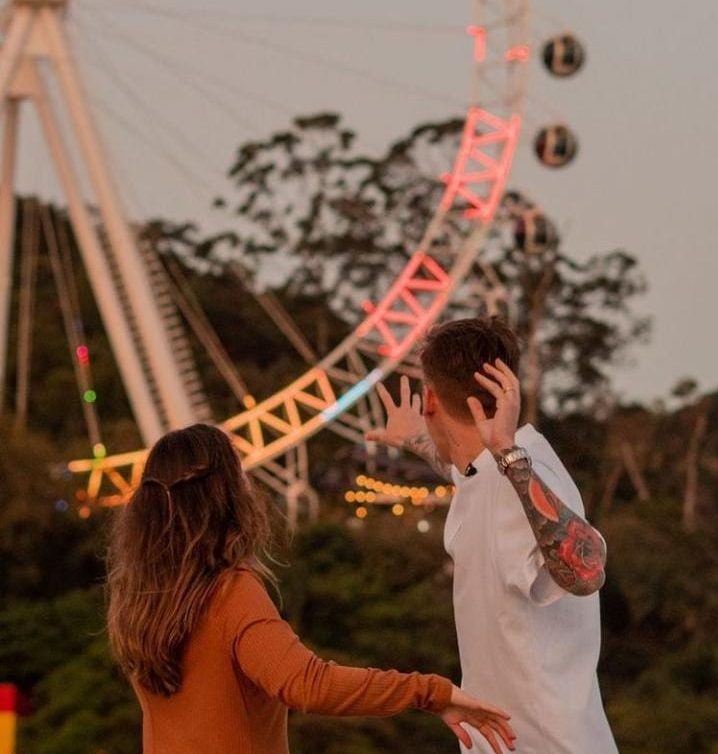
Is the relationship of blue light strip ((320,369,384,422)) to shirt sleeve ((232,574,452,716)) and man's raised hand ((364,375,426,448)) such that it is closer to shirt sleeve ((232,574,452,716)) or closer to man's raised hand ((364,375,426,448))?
man's raised hand ((364,375,426,448))

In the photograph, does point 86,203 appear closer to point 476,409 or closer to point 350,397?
point 350,397

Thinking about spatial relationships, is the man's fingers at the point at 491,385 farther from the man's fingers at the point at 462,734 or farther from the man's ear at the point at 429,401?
the man's fingers at the point at 462,734

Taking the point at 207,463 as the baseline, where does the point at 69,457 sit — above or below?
below

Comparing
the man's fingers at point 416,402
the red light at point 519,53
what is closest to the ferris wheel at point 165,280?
the red light at point 519,53

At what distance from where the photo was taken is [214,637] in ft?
10.9

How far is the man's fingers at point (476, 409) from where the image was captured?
10.8ft

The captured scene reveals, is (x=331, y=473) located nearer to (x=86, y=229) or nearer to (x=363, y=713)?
(x=86, y=229)

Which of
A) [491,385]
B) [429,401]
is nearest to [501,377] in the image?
Answer: [491,385]

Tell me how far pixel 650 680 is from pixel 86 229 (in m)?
6.59

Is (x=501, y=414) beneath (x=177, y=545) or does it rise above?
above

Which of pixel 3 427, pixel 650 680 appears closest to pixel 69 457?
pixel 3 427

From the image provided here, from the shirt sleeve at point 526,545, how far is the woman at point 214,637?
0.19m

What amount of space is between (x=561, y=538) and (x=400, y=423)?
95cm

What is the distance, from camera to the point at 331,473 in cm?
3931
